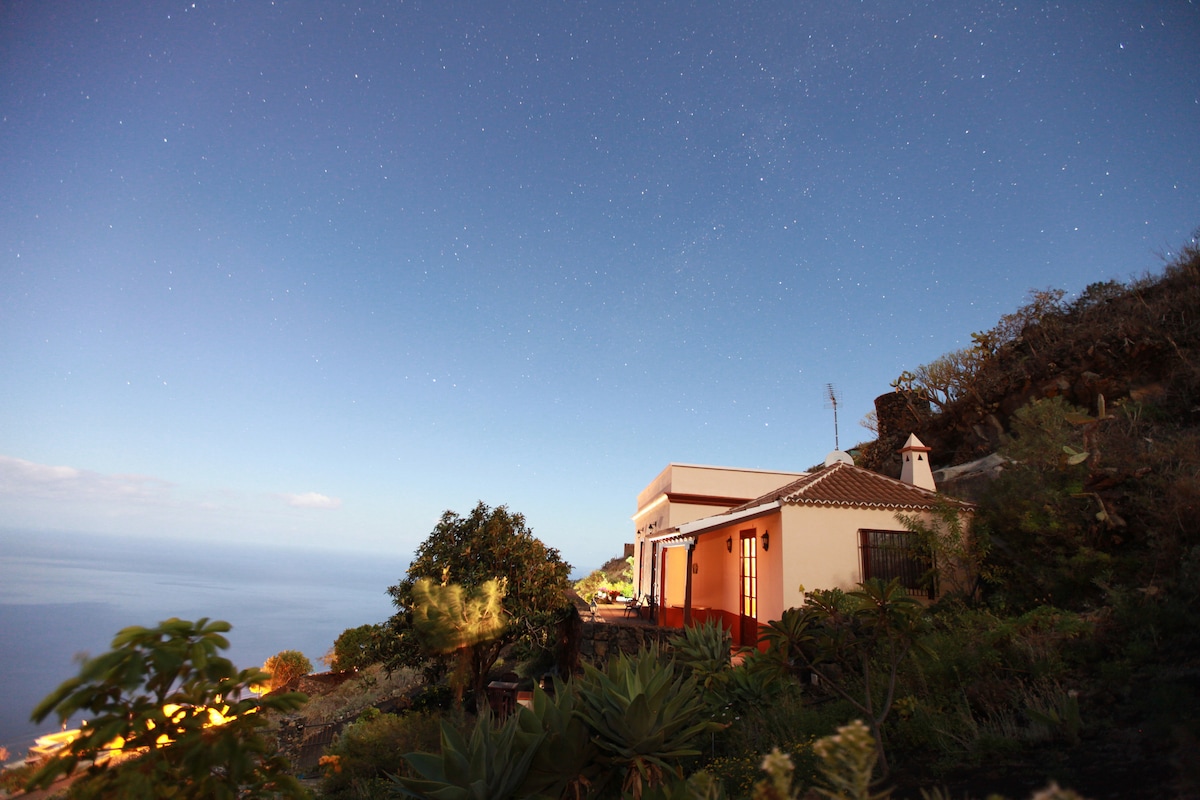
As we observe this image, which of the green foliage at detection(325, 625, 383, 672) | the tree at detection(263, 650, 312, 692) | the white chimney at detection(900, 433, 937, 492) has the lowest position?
the tree at detection(263, 650, 312, 692)

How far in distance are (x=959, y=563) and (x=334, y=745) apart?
12699 mm

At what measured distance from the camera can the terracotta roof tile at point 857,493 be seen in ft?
39.4

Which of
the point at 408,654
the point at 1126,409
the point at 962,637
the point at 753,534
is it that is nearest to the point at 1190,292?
the point at 1126,409

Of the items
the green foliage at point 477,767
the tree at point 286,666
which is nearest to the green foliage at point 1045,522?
the green foliage at point 477,767

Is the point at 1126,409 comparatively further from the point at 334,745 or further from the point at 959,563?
the point at 334,745

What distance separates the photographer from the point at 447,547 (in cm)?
1438

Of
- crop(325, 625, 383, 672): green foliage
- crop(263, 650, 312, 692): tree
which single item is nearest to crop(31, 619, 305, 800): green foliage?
crop(325, 625, 383, 672): green foliage

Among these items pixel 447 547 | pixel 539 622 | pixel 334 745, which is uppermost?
pixel 447 547

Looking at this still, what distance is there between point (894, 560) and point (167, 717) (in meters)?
12.2

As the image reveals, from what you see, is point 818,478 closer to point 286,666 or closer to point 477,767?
point 477,767

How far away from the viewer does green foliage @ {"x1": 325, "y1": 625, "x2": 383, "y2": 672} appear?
70.0ft

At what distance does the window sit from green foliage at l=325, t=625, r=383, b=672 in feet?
54.5

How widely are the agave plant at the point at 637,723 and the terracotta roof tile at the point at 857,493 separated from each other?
7170 millimetres

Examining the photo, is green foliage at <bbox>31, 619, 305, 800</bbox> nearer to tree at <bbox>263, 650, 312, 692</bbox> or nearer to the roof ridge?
the roof ridge
